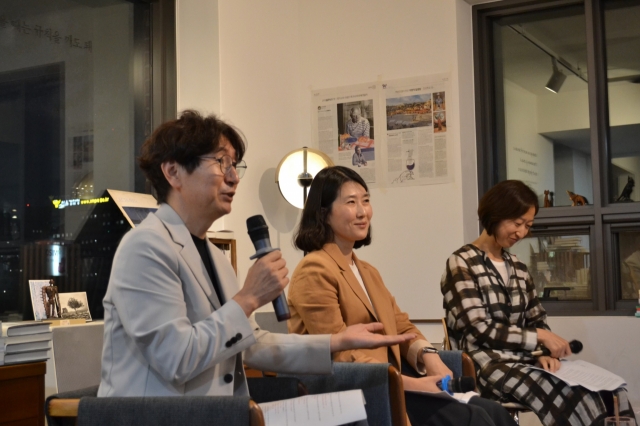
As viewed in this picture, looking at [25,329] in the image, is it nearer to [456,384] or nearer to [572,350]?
[456,384]

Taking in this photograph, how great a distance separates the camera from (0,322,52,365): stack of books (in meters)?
2.46

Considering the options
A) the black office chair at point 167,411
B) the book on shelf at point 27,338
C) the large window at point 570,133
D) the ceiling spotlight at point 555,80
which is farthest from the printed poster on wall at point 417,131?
the black office chair at point 167,411

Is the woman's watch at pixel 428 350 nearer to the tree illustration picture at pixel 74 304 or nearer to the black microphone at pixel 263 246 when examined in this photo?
the black microphone at pixel 263 246

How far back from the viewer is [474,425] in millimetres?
2375

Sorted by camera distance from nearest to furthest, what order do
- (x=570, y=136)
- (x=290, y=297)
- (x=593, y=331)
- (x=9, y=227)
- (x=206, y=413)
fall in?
1. (x=206, y=413)
2. (x=290, y=297)
3. (x=9, y=227)
4. (x=593, y=331)
5. (x=570, y=136)

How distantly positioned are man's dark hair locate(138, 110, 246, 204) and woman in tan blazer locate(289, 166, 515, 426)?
742 millimetres

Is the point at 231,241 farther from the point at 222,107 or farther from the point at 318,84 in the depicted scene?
the point at 318,84

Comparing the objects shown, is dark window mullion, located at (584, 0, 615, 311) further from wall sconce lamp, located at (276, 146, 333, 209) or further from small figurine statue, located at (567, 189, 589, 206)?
wall sconce lamp, located at (276, 146, 333, 209)

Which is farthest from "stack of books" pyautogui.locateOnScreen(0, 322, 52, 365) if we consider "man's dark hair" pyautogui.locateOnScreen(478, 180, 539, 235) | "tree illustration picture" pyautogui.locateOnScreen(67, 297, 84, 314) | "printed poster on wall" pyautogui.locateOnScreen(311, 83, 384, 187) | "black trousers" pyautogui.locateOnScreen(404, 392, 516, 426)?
"printed poster on wall" pyautogui.locateOnScreen(311, 83, 384, 187)

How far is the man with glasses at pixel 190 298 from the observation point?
5.37 feet

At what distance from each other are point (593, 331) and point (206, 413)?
3100mm

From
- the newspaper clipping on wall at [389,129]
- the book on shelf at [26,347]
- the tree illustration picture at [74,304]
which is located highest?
the newspaper clipping on wall at [389,129]

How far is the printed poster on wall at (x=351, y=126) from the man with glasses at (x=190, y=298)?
2810mm

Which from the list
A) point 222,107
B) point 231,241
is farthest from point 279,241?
point 222,107
